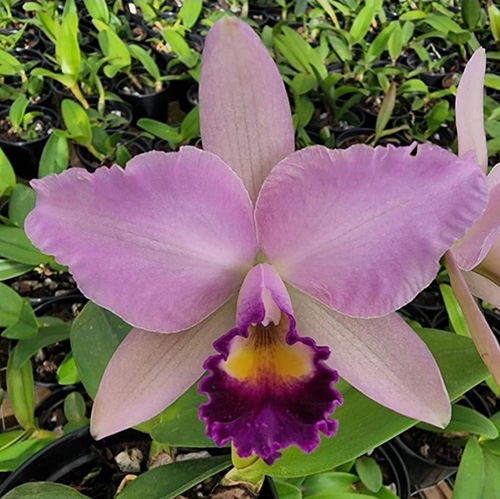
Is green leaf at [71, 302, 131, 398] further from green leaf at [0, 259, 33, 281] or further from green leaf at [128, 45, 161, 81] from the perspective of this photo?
green leaf at [128, 45, 161, 81]

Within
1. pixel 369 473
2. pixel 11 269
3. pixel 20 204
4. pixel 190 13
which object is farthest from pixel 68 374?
pixel 190 13

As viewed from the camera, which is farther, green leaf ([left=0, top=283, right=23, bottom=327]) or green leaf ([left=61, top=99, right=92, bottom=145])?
green leaf ([left=61, top=99, right=92, bottom=145])

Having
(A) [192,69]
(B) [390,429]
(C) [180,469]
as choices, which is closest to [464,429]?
(B) [390,429]

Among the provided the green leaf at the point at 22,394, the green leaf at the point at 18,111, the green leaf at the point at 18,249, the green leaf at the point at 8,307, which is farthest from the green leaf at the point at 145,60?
the green leaf at the point at 22,394

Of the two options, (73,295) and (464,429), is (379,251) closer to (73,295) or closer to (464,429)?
(464,429)

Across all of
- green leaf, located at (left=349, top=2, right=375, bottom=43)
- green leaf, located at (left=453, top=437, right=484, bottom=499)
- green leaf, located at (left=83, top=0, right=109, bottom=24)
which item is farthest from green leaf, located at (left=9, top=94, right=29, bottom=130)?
green leaf, located at (left=453, top=437, right=484, bottom=499)

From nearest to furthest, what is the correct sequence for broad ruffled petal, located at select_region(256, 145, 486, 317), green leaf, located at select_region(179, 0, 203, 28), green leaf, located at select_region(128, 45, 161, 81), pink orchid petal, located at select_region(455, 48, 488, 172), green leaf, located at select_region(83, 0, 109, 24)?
1. broad ruffled petal, located at select_region(256, 145, 486, 317)
2. pink orchid petal, located at select_region(455, 48, 488, 172)
3. green leaf, located at select_region(128, 45, 161, 81)
4. green leaf, located at select_region(83, 0, 109, 24)
5. green leaf, located at select_region(179, 0, 203, 28)
